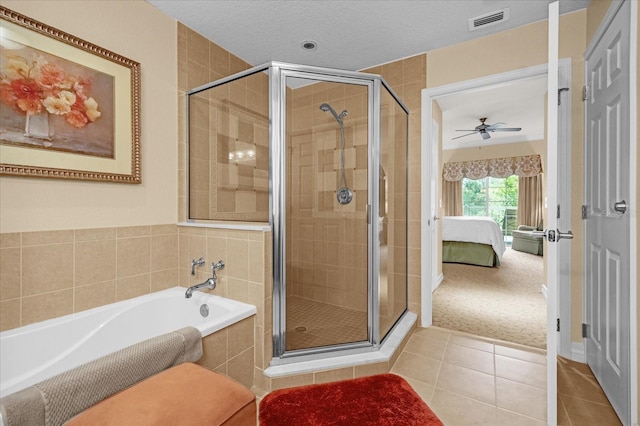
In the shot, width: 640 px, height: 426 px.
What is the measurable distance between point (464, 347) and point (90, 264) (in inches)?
105

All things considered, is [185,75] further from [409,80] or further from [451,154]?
[451,154]

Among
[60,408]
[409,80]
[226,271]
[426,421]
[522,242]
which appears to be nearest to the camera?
[60,408]

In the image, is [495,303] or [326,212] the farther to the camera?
[495,303]

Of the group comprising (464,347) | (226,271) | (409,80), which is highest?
(409,80)

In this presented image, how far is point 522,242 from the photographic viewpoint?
643cm

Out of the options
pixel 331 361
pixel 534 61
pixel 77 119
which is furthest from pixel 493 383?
pixel 77 119

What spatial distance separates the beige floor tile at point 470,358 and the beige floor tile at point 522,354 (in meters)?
0.12

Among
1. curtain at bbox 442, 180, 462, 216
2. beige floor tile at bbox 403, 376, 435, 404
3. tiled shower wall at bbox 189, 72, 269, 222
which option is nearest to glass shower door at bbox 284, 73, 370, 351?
tiled shower wall at bbox 189, 72, 269, 222

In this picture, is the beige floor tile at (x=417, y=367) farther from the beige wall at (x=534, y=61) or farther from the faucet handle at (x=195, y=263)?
the faucet handle at (x=195, y=263)

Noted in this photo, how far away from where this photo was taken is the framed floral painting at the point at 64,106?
4.66 feet

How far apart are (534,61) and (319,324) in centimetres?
258

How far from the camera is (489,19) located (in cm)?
218

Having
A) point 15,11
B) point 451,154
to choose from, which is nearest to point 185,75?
point 15,11

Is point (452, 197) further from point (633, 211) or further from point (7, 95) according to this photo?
point (7, 95)
